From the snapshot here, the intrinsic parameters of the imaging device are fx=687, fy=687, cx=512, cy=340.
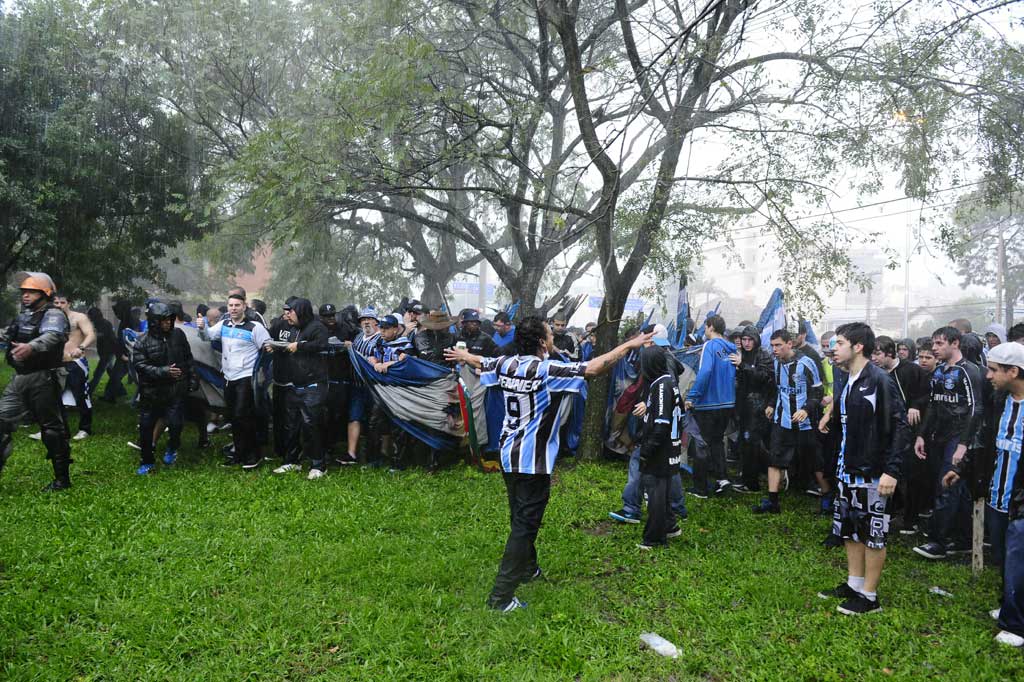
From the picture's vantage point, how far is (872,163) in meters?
8.27

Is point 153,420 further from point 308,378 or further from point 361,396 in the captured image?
point 361,396

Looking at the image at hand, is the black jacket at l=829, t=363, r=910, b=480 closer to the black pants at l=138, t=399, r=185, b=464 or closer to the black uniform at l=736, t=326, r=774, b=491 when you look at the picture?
the black uniform at l=736, t=326, r=774, b=491

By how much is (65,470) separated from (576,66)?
23.2 ft

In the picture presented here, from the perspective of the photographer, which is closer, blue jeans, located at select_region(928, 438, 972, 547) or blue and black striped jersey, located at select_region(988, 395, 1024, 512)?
blue and black striped jersey, located at select_region(988, 395, 1024, 512)

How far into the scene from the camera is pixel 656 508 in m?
5.78

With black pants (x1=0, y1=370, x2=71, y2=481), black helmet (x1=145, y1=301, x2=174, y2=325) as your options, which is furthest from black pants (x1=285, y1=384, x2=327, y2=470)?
black pants (x1=0, y1=370, x2=71, y2=481)

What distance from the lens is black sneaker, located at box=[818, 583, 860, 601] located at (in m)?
4.73

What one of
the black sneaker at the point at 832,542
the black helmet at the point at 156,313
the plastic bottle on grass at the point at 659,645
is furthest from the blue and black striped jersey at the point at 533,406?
the black helmet at the point at 156,313

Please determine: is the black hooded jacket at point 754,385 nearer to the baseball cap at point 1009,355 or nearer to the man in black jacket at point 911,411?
the man in black jacket at point 911,411

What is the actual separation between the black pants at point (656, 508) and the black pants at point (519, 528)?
149cm

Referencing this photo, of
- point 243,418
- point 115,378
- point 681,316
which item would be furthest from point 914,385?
point 115,378

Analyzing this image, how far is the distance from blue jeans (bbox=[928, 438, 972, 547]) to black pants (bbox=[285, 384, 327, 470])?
6.14 m

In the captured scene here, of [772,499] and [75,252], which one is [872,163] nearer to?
[772,499]

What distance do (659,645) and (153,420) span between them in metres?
6.18
